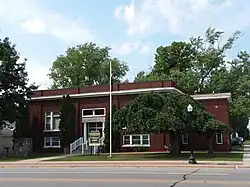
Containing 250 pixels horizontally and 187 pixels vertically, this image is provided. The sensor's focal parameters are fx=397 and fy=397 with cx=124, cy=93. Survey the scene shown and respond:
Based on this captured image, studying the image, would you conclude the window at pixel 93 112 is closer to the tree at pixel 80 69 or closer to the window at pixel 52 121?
the window at pixel 52 121

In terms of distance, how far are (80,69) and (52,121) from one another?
34905 millimetres

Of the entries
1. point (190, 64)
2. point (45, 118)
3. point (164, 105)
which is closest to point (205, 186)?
point (164, 105)

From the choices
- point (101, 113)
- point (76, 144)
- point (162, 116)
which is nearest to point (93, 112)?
point (101, 113)

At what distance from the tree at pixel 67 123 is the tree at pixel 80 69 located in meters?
35.1

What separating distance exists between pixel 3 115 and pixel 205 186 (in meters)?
29.2

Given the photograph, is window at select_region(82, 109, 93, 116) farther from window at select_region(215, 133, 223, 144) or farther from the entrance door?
window at select_region(215, 133, 223, 144)

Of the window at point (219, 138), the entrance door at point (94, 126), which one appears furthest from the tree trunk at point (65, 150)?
the window at point (219, 138)

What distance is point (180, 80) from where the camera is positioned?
60.4 m

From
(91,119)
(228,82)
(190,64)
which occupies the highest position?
(190,64)

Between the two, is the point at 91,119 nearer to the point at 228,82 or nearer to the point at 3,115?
the point at 3,115

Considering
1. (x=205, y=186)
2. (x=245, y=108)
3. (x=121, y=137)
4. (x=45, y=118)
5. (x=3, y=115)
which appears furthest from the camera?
(x=245, y=108)

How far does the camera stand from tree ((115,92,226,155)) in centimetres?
2902

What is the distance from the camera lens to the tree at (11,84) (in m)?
38.0

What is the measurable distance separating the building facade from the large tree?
1368cm
